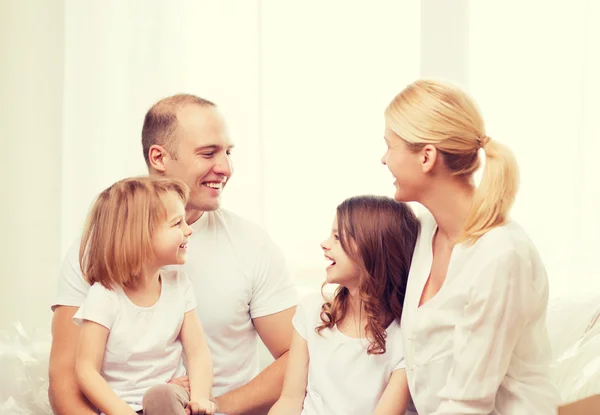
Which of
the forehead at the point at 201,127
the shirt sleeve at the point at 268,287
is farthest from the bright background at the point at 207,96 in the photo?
the forehead at the point at 201,127

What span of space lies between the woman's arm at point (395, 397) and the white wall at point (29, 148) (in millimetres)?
1763

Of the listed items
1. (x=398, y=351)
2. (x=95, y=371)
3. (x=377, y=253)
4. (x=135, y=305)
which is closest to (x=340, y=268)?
(x=377, y=253)

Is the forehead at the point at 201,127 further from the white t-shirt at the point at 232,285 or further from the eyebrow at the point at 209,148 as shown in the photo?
the white t-shirt at the point at 232,285

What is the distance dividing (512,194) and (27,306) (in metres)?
2.18

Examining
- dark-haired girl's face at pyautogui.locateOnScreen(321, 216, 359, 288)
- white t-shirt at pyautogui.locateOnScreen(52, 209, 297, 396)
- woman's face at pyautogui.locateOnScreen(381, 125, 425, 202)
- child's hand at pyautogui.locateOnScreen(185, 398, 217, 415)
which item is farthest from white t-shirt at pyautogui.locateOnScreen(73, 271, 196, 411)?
woman's face at pyautogui.locateOnScreen(381, 125, 425, 202)

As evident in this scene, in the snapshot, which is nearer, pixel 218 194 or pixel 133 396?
pixel 133 396

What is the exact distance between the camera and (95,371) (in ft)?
6.14

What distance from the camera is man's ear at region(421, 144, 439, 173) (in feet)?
5.80

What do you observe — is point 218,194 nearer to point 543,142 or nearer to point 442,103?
point 442,103

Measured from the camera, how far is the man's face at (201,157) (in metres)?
2.16

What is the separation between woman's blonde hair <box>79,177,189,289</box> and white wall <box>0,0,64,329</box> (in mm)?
1441

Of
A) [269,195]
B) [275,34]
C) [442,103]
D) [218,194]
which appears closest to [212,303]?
[218,194]

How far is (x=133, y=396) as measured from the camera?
6.30 ft

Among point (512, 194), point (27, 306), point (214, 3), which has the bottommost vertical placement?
point (27, 306)
